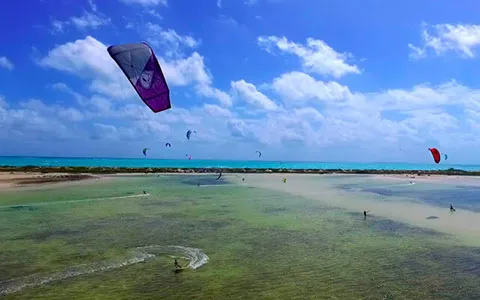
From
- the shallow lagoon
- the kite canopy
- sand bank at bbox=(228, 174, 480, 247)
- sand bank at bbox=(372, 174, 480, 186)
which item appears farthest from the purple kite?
sand bank at bbox=(372, 174, 480, 186)

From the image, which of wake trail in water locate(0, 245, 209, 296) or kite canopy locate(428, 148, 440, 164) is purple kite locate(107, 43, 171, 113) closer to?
wake trail in water locate(0, 245, 209, 296)

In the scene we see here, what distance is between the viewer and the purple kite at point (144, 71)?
383 inches

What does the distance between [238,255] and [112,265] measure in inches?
135

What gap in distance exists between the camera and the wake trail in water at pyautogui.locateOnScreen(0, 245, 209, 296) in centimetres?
881

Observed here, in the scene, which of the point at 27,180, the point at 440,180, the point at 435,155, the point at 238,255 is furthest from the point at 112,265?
the point at 440,180

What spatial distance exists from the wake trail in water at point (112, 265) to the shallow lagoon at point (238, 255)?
0.46 ft

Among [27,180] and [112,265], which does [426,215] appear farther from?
[27,180]

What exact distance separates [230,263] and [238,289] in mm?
2098

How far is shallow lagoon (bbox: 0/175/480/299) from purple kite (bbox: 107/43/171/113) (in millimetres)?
4210

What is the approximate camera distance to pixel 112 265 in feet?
34.4

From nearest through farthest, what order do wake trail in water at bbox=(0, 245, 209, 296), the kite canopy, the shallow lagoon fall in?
the shallow lagoon → wake trail in water at bbox=(0, 245, 209, 296) → the kite canopy

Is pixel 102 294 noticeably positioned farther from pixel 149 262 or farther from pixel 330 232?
pixel 330 232

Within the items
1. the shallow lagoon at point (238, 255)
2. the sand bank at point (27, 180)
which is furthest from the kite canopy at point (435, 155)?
the sand bank at point (27, 180)

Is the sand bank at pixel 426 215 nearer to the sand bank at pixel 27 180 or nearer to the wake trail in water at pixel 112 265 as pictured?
the wake trail in water at pixel 112 265
